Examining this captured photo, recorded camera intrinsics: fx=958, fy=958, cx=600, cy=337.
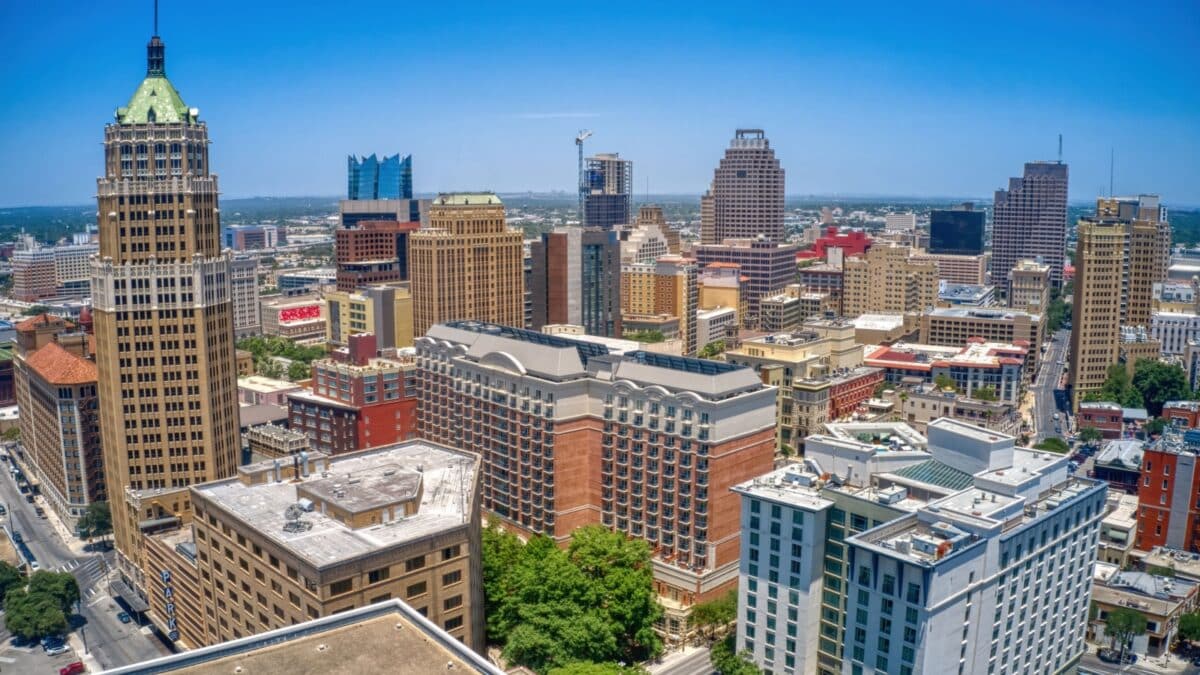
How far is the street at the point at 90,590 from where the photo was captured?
111188 mm

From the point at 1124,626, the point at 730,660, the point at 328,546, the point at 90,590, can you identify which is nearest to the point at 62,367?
the point at 90,590

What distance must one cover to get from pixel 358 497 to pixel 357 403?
6637 centimetres

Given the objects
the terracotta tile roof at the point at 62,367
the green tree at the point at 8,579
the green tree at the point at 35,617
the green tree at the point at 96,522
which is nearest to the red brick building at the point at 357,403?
the terracotta tile roof at the point at 62,367

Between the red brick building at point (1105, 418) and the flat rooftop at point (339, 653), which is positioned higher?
the flat rooftop at point (339, 653)

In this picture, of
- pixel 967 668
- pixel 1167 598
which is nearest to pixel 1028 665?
pixel 967 668

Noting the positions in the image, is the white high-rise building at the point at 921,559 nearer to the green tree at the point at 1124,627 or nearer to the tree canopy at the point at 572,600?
the green tree at the point at 1124,627

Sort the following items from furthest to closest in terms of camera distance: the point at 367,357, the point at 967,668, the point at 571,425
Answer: the point at 367,357, the point at 571,425, the point at 967,668

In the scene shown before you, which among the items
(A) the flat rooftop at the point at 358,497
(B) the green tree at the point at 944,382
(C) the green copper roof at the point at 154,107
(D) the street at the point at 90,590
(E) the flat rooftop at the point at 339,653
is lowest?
(D) the street at the point at 90,590

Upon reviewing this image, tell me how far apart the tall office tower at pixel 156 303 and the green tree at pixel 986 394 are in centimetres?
14047

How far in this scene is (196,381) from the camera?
121250 mm

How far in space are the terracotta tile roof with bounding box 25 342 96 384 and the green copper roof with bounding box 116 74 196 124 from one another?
44146 millimetres

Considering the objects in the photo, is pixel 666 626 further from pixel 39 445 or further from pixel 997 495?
pixel 39 445

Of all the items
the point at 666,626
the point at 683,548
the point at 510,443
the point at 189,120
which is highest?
the point at 189,120

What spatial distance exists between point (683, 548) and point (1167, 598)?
175 ft
